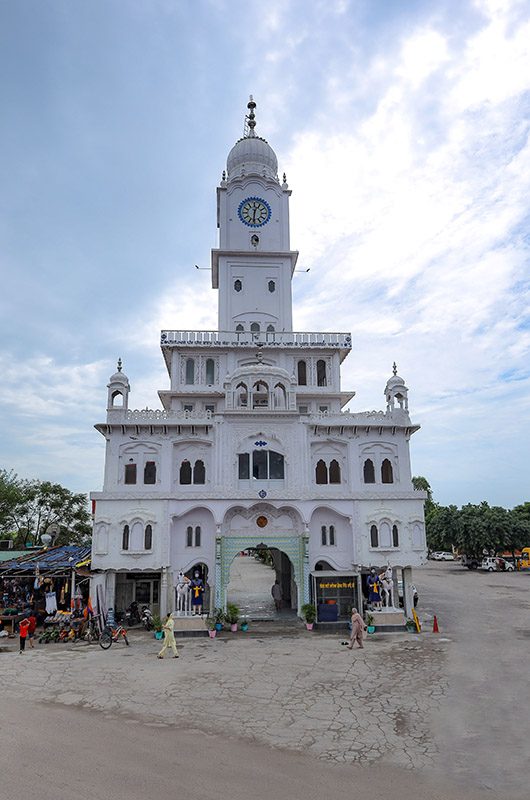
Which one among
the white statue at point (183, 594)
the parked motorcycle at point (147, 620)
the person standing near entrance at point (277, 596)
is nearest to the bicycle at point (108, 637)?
the parked motorcycle at point (147, 620)

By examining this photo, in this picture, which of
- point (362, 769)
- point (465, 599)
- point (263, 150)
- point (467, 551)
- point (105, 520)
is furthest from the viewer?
point (467, 551)

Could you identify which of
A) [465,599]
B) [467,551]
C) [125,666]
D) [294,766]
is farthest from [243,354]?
[467,551]

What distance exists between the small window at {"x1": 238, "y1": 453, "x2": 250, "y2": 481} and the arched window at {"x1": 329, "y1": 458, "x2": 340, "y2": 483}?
4.57 meters

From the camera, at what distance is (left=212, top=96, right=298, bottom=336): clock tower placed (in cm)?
3666

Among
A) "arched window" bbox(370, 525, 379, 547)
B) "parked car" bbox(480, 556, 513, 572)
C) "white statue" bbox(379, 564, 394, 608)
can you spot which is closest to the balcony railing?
"arched window" bbox(370, 525, 379, 547)

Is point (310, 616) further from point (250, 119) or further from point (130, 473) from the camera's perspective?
point (250, 119)

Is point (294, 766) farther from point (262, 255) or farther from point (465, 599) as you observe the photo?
point (262, 255)

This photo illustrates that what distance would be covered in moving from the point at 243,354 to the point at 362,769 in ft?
84.7

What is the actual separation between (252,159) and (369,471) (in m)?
24.4

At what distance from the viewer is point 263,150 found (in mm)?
40156

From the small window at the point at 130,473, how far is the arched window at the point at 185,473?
246 cm

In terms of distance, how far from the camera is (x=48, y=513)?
169 ft

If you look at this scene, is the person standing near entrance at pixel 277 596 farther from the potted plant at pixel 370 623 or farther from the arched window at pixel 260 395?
the arched window at pixel 260 395

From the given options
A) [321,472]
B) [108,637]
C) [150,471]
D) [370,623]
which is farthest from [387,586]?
[150,471]
